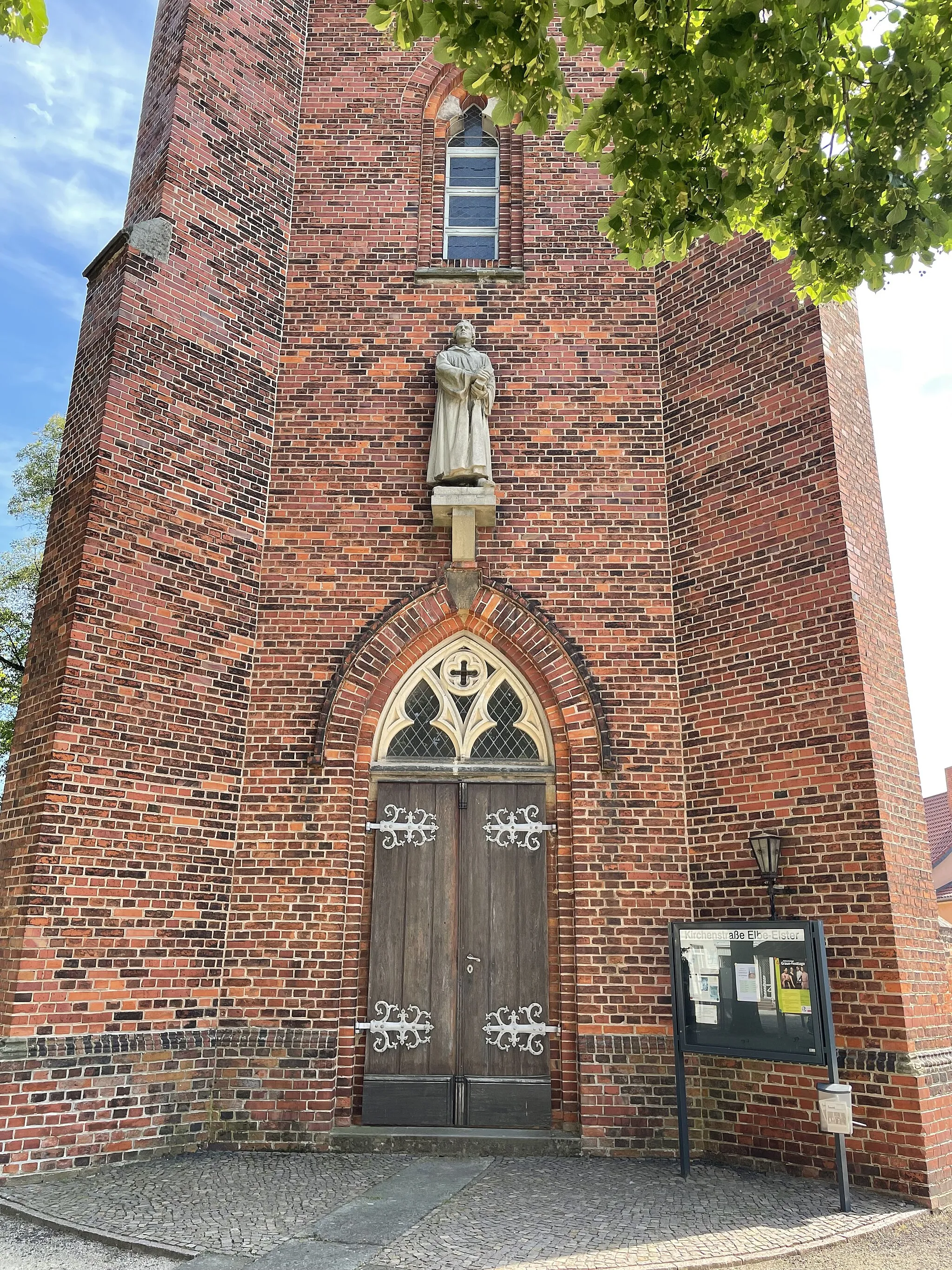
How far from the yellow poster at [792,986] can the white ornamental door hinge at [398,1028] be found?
2.83m

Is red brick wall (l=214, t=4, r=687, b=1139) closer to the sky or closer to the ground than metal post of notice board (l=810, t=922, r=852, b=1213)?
closer to the sky

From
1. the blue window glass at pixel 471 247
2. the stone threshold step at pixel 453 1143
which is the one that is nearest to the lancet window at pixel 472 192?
the blue window glass at pixel 471 247

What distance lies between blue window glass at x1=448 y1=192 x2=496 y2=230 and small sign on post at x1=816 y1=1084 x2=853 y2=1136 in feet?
27.4

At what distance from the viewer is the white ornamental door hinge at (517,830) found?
8047 millimetres

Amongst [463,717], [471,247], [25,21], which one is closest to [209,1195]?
[463,717]

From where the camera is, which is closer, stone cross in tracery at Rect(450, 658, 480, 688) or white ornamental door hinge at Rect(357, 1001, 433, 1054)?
white ornamental door hinge at Rect(357, 1001, 433, 1054)

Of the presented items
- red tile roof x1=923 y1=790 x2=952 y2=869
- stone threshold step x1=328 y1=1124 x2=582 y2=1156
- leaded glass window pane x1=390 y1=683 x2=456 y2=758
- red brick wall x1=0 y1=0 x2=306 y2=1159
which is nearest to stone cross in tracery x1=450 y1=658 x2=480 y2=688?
leaded glass window pane x1=390 y1=683 x2=456 y2=758

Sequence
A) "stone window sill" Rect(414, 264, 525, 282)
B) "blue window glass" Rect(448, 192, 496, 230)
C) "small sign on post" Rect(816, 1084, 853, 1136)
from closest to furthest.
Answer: "small sign on post" Rect(816, 1084, 853, 1136)
"stone window sill" Rect(414, 264, 525, 282)
"blue window glass" Rect(448, 192, 496, 230)

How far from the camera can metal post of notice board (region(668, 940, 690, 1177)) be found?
659 cm

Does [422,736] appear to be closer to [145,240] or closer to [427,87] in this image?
[145,240]

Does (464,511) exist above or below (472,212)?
below

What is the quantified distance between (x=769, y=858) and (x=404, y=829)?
2.92 meters

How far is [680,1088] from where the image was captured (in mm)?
6719

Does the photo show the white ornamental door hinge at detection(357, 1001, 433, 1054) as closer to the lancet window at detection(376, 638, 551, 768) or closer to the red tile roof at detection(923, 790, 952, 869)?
the lancet window at detection(376, 638, 551, 768)
